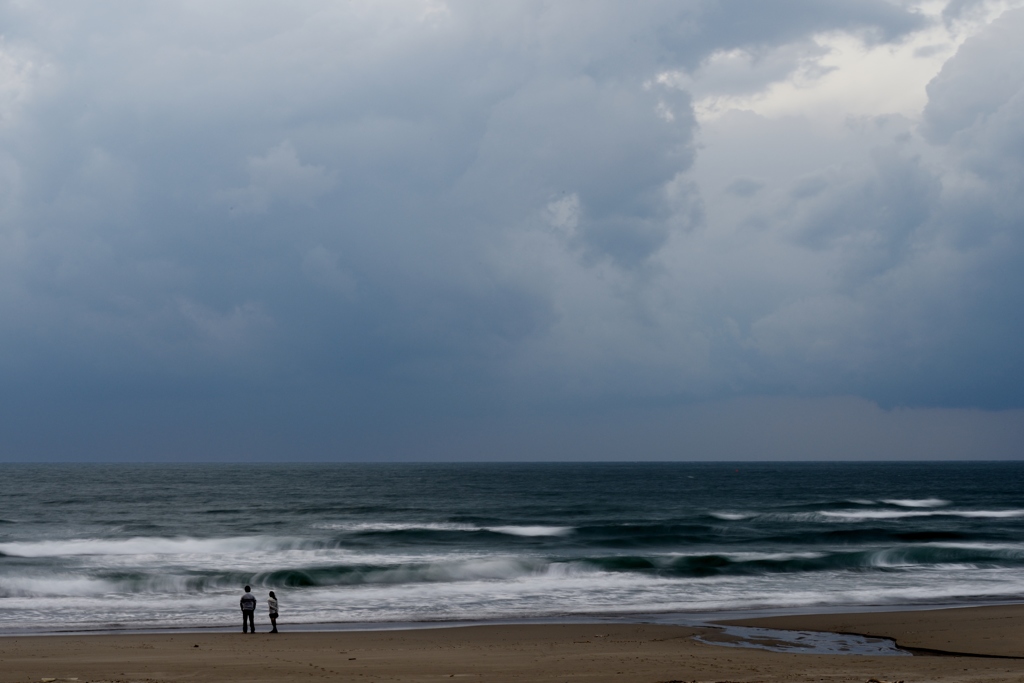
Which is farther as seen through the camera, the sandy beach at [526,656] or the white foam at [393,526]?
the white foam at [393,526]

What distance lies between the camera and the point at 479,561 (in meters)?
35.1

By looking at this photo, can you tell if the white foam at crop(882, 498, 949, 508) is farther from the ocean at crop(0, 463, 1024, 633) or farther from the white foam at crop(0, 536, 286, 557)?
the white foam at crop(0, 536, 286, 557)

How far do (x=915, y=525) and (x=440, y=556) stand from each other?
3004cm

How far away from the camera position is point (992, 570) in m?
33.1

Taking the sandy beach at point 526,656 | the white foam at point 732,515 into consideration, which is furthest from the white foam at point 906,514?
the sandy beach at point 526,656

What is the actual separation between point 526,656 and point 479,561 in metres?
18.5

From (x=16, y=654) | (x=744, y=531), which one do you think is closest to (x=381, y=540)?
(x=744, y=531)

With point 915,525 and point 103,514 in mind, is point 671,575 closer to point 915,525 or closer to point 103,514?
point 915,525

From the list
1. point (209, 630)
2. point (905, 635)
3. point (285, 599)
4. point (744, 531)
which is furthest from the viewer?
point (744, 531)

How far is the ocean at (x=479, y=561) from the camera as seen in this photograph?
2600 cm

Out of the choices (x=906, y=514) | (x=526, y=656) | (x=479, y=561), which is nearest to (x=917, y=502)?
(x=906, y=514)

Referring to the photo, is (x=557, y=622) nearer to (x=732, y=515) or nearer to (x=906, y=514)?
(x=732, y=515)

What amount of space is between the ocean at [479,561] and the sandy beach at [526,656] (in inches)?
136

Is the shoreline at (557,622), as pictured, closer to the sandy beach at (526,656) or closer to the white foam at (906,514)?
the sandy beach at (526,656)
